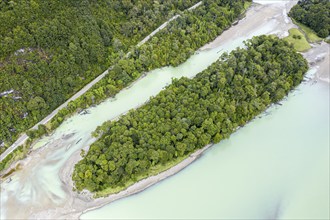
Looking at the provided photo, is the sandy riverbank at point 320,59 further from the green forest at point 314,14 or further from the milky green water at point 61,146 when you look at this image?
the milky green water at point 61,146

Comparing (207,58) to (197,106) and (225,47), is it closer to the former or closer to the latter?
(225,47)

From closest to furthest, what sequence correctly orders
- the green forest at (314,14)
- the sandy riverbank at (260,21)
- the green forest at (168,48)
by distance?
the green forest at (168,48) < the green forest at (314,14) < the sandy riverbank at (260,21)

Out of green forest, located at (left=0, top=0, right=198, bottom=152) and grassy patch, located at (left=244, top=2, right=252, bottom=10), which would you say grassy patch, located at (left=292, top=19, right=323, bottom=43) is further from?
green forest, located at (left=0, top=0, right=198, bottom=152)

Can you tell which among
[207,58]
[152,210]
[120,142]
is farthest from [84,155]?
[207,58]

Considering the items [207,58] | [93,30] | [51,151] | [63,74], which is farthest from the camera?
[207,58]

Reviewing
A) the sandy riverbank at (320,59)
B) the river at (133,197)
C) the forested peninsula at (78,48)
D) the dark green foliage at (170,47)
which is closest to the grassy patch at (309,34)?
the sandy riverbank at (320,59)

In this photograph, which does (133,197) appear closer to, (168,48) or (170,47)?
(168,48)
